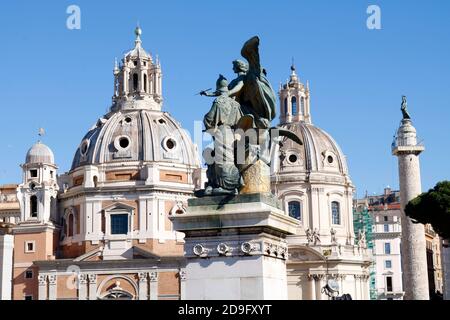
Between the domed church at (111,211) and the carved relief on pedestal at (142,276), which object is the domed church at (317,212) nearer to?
the domed church at (111,211)

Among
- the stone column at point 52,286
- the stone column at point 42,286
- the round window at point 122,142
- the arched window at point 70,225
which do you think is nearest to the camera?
the stone column at point 52,286

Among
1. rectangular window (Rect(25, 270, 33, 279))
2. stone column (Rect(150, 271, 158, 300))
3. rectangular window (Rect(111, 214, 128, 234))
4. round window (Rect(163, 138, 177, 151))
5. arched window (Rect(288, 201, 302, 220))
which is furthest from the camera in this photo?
arched window (Rect(288, 201, 302, 220))

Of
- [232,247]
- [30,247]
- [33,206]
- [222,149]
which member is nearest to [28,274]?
[30,247]

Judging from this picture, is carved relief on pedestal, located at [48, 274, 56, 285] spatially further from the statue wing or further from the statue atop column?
the statue wing

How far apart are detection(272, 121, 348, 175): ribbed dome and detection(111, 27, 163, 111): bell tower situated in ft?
41.4

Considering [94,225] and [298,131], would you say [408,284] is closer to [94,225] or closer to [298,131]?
[298,131]

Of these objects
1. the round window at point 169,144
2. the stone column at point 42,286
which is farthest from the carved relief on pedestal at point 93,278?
the round window at point 169,144

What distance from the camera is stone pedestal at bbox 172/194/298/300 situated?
10883mm

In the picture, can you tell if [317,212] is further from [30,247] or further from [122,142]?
[30,247]

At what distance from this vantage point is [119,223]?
7162cm

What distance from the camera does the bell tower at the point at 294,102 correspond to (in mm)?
83250

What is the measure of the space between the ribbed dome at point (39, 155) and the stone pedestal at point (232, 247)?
65.5 meters

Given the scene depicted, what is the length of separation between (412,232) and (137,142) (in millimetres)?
24890

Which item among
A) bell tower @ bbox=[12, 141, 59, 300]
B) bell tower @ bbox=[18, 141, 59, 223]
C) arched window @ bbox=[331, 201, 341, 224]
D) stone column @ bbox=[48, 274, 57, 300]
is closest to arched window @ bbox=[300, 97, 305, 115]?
arched window @ bbox=[331, 201, 341, 224]
